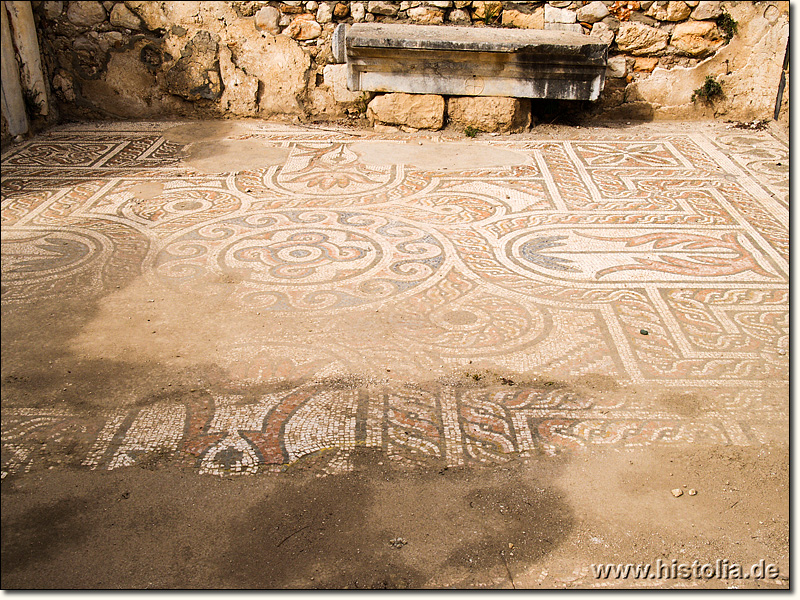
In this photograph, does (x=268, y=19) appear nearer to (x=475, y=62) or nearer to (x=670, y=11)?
(x=475, y=62)

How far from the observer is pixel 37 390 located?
8.03 ft

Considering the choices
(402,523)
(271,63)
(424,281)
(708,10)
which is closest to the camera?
(402,523)

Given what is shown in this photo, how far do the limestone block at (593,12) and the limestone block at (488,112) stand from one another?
85cm

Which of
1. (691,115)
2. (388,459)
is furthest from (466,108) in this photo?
(388,459)

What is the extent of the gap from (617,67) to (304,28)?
254cm

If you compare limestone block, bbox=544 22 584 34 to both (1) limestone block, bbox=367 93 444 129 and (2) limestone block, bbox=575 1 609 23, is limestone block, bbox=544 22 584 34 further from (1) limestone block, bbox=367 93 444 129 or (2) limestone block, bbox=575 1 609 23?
(1) limestone block, bbox=367 93 444 129

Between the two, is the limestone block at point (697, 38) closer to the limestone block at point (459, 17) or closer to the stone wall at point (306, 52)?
the stone wall at point (306, 52)

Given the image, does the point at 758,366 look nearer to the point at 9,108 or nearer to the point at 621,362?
the point at 621,362

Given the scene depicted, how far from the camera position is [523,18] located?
18.4 feet

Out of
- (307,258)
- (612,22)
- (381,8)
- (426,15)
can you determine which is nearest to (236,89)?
(381,8)

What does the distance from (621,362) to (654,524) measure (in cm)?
84

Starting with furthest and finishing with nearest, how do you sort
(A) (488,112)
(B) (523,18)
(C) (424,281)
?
1. (B) (523,18)
2. (A) (488,112)
3. (C) (424,281)

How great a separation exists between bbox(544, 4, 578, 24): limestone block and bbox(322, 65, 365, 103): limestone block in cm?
159

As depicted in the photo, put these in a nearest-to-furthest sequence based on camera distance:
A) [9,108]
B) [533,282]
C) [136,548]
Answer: [136,548]
[533,282]
[9,108]
